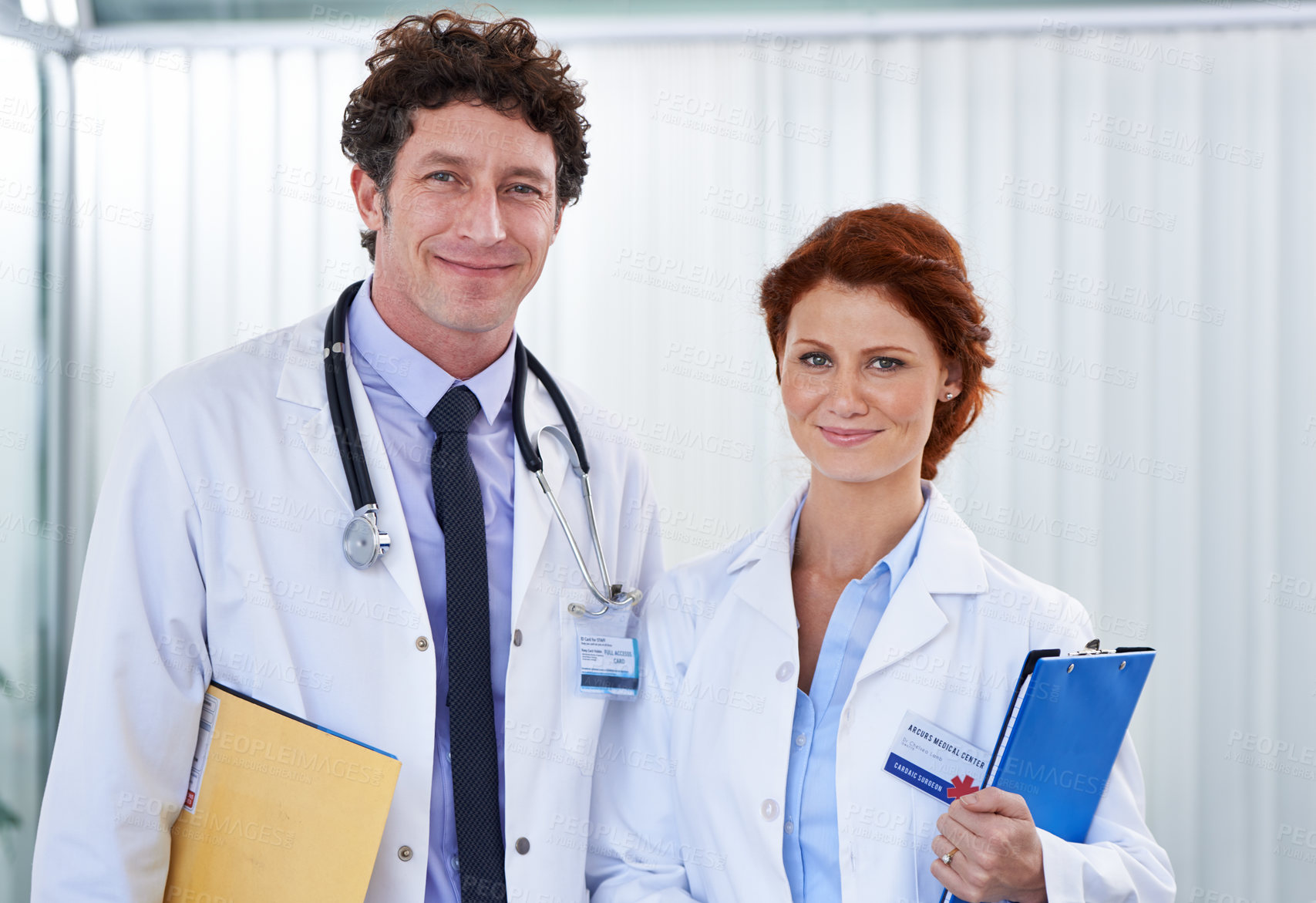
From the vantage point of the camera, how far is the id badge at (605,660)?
1597mm

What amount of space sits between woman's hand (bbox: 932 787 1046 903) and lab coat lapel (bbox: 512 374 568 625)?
2.36 ft

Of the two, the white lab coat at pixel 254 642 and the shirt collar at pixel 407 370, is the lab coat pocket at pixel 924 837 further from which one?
the shirt collar at pixel 407 370

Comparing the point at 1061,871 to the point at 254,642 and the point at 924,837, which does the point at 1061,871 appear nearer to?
the point at 924,837

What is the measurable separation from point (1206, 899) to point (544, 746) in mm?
2324

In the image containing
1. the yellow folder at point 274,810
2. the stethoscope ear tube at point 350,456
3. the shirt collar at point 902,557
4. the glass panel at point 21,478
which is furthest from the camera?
the glass panel at point 21,478

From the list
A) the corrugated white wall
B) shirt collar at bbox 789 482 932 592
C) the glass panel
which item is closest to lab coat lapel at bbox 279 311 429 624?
shirt collar at bbox 789 482 932 592

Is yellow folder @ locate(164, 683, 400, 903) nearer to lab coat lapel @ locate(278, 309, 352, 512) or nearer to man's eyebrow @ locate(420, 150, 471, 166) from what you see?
lab coat lapel @ locate(278, 309, 352, 512)

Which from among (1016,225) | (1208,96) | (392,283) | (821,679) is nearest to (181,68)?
(392,283)

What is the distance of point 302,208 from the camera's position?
3156mm

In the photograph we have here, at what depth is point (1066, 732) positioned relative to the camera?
52.3 inches

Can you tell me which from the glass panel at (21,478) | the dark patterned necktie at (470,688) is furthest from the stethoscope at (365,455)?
the glass panel at (21,478)

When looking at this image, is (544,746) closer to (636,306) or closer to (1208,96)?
(636,306)

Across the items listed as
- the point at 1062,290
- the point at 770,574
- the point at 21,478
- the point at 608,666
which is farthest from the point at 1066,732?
the point at 21,478

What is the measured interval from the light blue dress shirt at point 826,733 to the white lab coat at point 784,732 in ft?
0.11
